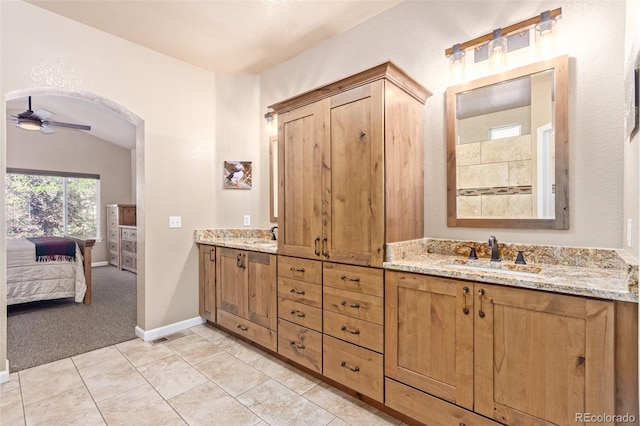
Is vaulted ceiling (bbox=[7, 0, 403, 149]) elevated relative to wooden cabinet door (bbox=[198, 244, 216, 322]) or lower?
elevated

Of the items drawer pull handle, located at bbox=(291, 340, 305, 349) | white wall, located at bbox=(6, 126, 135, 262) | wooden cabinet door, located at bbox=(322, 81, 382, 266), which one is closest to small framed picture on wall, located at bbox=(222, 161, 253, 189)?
wooden cabinet door, located at bbox=(322, 81, 382, 266)

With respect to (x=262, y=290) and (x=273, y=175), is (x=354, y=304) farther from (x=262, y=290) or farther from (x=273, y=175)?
(x=273, y=175)

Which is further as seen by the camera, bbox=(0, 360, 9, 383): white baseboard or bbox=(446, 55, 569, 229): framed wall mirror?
bbox=(0, 360, 9, 383): white baseboard

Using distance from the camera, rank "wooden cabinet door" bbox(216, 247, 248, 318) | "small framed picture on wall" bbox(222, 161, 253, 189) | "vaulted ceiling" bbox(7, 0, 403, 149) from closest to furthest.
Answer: "vaulted ceiling" bbox(7, 0, 403, 149), "wooden cabinet door" bbox(216, 247, 248, 318), "small framed picture on wall" bbox(222, 161, 253, 189)

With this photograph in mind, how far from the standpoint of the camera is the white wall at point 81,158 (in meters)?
5.91

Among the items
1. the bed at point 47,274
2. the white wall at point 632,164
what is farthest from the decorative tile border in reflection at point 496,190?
A: the bed at point 47,274

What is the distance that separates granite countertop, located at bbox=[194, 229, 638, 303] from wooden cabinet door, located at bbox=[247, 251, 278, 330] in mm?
1098

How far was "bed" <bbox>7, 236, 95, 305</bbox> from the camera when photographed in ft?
12.1

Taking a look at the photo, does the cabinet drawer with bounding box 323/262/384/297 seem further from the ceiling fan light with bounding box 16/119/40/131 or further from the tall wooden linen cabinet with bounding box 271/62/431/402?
the ceiling fan light with bounding box 16/119/40/131

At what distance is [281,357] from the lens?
8.24 feet

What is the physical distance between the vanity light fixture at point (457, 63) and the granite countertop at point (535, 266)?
1.15m

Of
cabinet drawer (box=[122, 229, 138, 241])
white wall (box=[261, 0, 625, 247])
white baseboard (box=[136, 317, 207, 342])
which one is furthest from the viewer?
cabinet drawer (box=[122, 229, 138, 241])

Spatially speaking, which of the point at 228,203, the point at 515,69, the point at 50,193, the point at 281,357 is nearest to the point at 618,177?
the point at 515,69

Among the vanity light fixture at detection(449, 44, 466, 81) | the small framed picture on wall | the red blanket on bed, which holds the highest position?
the vanity light fixture at detection(449, 44, 466, 81)
